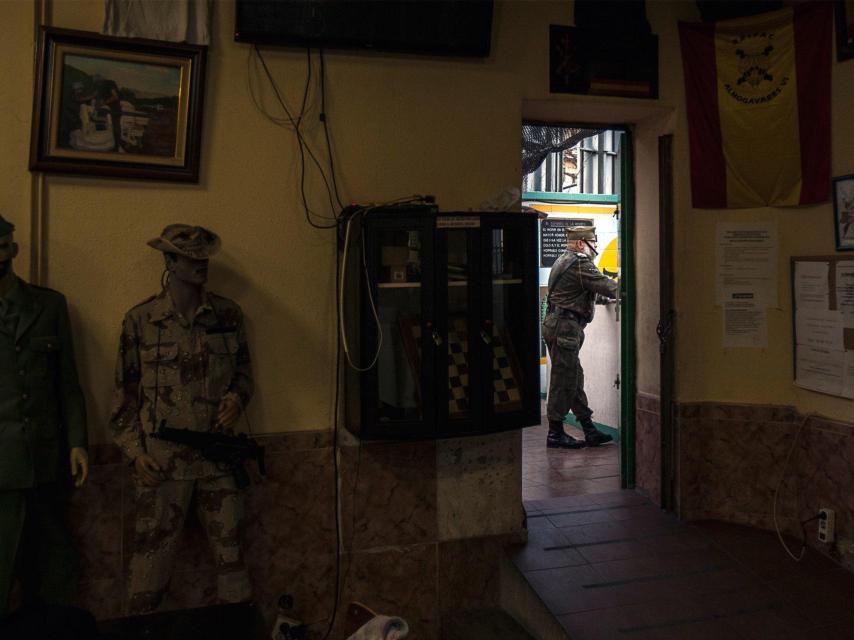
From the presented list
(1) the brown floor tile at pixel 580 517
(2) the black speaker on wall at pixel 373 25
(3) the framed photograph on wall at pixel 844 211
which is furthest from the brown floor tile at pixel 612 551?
(2) the black speaker on wall at pixel 373 25

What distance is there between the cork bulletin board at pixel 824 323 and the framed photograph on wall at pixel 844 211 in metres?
0.08

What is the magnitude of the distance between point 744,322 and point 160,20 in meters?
3.19

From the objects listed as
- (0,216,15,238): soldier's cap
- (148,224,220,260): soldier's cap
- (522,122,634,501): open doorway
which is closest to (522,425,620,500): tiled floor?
(522,122,634,501): open doorway

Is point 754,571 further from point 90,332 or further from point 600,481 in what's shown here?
point 90,332

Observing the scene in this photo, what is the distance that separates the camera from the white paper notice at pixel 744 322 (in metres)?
3.44

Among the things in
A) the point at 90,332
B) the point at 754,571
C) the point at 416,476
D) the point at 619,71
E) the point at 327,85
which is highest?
the point at 619,71

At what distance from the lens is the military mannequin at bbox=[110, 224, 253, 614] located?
2.55 m

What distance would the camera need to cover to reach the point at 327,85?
120 inches

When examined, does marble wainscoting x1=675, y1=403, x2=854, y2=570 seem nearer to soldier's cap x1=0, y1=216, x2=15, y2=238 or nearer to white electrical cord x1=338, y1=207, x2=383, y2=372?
white electrical cord x1=338, y1=207, x2=383, y2=372

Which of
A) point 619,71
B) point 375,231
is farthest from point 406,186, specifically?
point 619,71

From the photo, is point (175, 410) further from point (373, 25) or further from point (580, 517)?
point (580, 517)

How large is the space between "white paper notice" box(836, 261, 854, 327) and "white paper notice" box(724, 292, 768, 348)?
0.38 meters

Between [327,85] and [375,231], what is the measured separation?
80 cm

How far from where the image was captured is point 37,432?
2467mm
